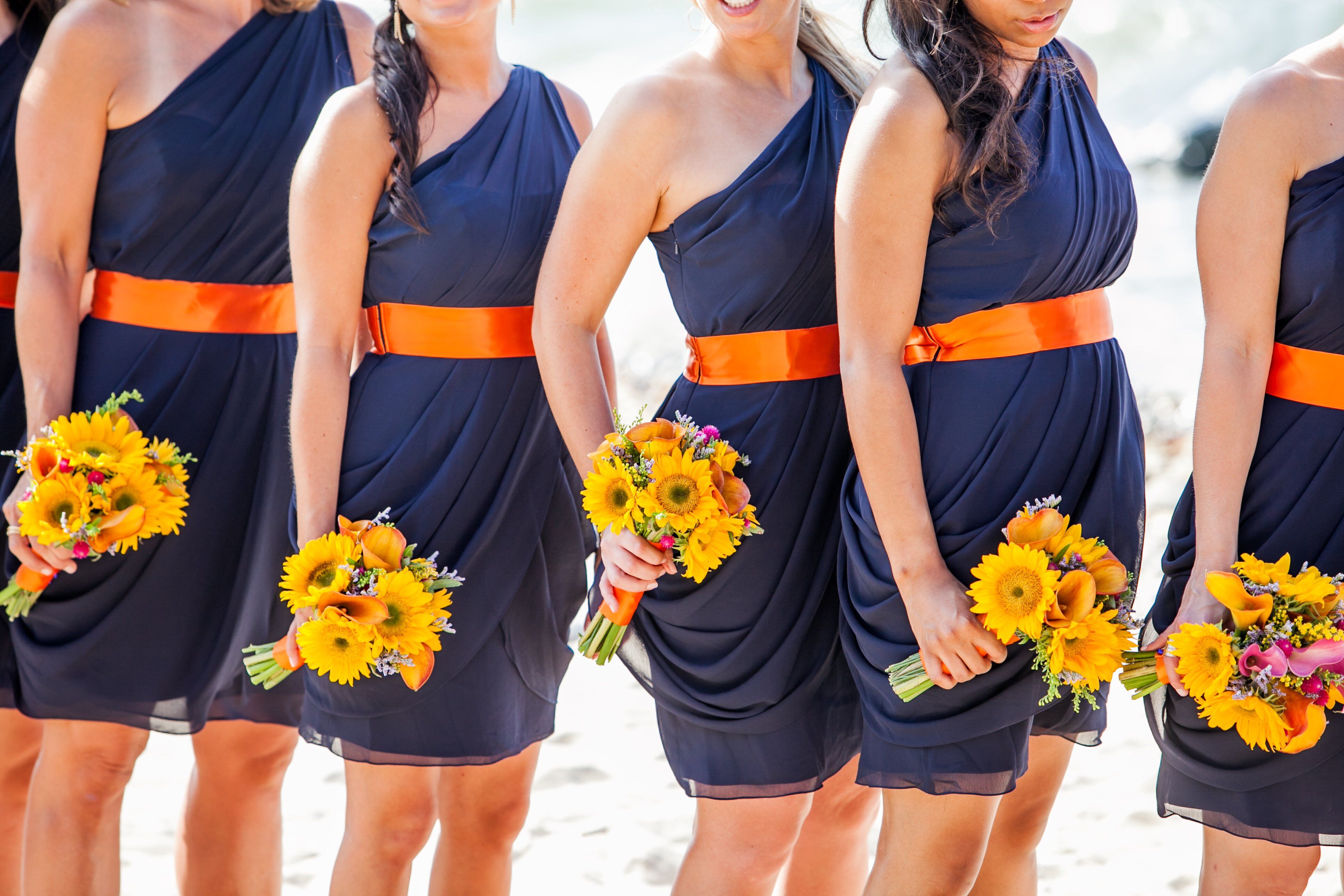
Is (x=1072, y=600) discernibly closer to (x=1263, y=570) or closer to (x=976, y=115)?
(x=1263, y=570)

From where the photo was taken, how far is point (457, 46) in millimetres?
2889

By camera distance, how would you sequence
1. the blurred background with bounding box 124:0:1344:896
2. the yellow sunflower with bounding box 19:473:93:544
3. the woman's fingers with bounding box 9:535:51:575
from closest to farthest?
1. the yellow sunflower with bounding box 19:473:93:544
2. the woman's fingers with bounding box 9:535:51:575
3. the blurred background with bounding box 124:0:1344:896

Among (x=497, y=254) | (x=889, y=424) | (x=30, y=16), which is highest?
(x=30, y=16)

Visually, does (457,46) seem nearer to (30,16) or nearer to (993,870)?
(30,16)

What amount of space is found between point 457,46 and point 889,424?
128 centimetres

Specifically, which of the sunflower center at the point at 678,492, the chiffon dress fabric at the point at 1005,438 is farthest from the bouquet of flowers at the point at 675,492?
the chiffon dress fabric at the point at 1005,438

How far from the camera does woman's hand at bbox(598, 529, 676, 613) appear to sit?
252cm

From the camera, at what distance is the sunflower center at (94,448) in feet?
9.70

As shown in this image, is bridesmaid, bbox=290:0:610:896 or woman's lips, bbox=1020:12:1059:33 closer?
woman's lips, bbox=1020:12:1059:33

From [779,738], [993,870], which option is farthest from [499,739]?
[993,870]

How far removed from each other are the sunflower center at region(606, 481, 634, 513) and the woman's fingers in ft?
4.59

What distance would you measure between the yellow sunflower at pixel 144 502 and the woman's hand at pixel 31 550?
122 millimetres

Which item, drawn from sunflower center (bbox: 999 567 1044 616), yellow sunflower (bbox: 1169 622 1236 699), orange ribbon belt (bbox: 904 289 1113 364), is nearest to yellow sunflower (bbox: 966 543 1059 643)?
sunflower center (bbox: 999 567 1044 616)

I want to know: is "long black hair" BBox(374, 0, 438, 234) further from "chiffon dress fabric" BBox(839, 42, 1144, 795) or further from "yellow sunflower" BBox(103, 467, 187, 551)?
"chiffon dress fabric" BBox(839, 42, 1144, 795)
